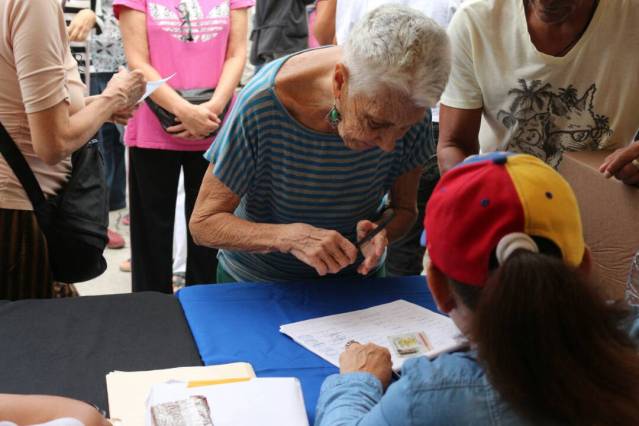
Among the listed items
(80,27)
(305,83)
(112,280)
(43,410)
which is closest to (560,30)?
(305,83)

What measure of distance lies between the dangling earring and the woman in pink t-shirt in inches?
41.5

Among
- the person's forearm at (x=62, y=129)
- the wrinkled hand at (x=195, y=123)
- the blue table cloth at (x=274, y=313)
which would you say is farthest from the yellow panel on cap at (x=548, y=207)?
the wrinkled hand at (x=195, y=123)

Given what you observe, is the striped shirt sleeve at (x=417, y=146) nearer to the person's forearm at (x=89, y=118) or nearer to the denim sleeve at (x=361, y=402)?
the denim sleeve at (x=361, y=402)

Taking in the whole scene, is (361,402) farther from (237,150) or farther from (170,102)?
(170,102)

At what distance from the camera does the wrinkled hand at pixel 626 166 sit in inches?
58.4

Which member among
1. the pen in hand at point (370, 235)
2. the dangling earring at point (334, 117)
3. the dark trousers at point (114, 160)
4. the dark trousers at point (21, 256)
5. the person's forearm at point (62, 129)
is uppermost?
the dangling earring at point (334, 117)

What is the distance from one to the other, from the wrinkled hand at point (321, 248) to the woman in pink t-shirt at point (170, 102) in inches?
44.1

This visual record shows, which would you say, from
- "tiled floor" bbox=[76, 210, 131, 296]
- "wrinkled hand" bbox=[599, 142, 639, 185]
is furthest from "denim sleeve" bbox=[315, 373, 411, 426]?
"tiled floor" bbox=[76, 210, 131, 296]

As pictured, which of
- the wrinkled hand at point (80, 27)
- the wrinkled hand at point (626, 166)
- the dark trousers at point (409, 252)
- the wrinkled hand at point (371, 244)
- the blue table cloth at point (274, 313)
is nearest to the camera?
the blue table cloth at point (274, 313)

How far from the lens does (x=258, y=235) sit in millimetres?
1564

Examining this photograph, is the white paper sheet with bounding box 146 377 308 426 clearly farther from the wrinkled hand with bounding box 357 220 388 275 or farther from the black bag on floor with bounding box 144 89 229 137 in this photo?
the black bag on floor with bounding box 144 89 229 137

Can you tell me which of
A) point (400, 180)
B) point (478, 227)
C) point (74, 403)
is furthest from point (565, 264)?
point (400, 180)

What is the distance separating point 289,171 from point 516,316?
892mm

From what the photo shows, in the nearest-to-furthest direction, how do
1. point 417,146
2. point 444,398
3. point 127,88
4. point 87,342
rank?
point 444,398
point 87,342
point 417,146
point 127,88
